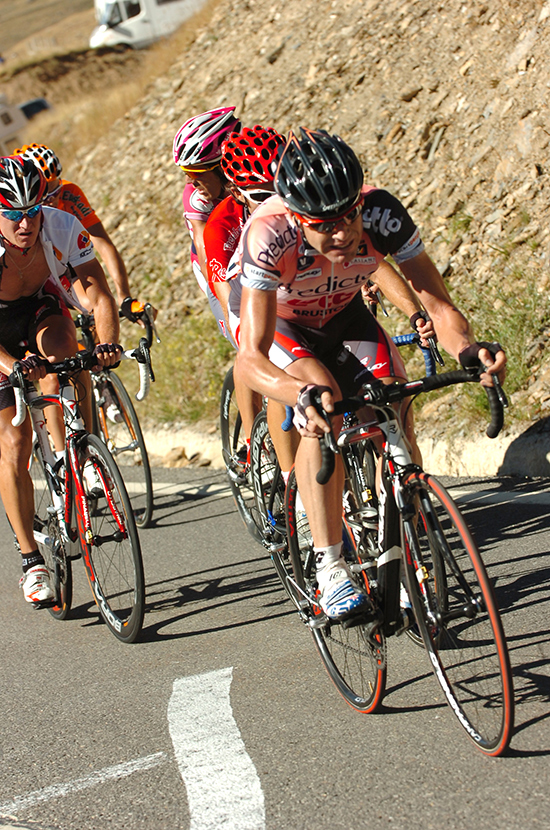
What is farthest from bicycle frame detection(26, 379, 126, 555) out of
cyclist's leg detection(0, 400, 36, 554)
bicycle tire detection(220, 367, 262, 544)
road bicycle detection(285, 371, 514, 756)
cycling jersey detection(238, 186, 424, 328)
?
road bicycle detection(285, 371, 514, 756)

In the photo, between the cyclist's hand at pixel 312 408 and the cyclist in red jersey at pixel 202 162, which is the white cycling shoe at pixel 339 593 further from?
the cyclist in red jersey at pixel 202 162

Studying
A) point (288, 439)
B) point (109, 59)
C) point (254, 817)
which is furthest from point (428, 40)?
point (109, 59)

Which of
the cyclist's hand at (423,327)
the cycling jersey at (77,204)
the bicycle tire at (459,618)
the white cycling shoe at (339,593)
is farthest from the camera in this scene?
the cycling jersey at (77,204)

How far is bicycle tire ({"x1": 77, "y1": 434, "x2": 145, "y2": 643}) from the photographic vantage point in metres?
4.42

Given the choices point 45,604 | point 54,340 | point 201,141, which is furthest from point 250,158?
point 45,604

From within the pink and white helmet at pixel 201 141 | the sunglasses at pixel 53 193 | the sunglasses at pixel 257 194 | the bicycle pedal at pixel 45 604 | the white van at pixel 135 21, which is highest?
the white van at pixel 135 21

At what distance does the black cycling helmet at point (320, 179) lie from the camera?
311 cm

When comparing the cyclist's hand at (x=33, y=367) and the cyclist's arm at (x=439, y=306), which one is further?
the cyclist's hand at (x=33, y=367)

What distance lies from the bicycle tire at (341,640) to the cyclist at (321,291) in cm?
22

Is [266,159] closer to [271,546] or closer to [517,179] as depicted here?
[271,546]

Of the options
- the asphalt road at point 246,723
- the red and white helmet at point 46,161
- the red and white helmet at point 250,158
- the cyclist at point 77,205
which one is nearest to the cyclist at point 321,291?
→ the asphalt road at point 246,723

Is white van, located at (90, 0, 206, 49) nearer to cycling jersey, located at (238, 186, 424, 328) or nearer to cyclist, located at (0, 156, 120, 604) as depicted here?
cyclist, located at (0, 156, 120, 604)

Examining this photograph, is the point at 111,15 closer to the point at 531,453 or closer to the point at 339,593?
the point at 531,453

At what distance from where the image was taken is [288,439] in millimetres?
4289
